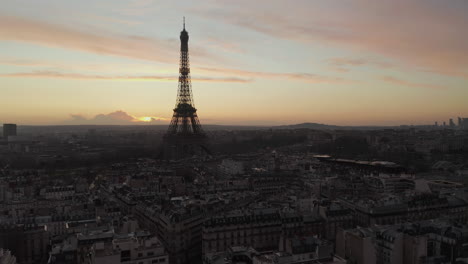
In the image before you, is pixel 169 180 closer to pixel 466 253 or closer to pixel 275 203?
pixel 275 203

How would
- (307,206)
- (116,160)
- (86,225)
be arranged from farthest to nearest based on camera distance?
(116,160), (307,206), (86,225)

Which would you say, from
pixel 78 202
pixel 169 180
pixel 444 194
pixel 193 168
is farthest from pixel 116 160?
pixel 444 194

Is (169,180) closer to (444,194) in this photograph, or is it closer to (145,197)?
(145,197)

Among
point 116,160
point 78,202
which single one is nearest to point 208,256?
point 78,202

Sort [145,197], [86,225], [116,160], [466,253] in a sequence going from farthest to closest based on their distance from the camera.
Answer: [116,160]
[145,197]
[86,225]
[466,253]

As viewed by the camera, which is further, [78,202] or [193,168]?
[193,168]

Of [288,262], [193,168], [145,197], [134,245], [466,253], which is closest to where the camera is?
[288,262]
